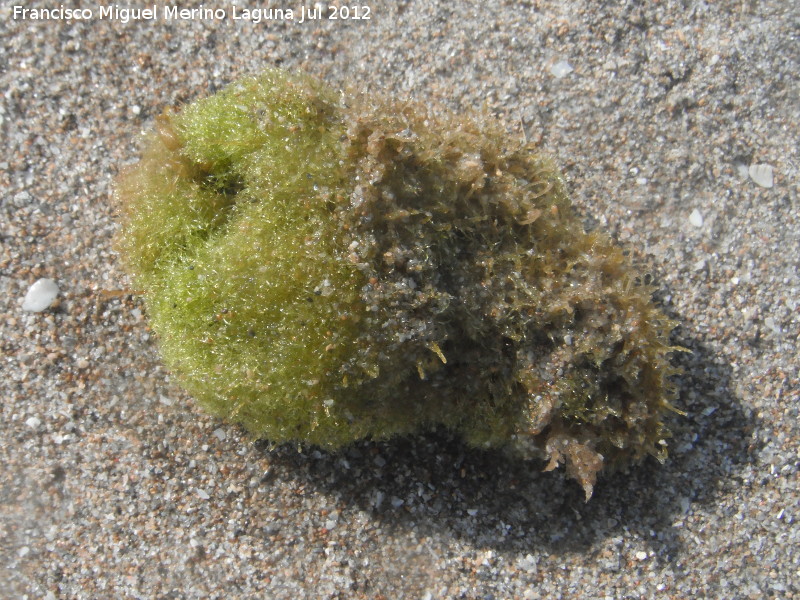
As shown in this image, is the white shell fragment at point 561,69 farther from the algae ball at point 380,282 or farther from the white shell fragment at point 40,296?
the white shell fragment at point 40,296

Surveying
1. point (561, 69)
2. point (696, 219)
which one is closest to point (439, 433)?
point (696, 219)

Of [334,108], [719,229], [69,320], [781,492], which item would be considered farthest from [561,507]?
[69,320]

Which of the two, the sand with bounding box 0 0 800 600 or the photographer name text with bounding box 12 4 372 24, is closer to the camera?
the sand with bounding box 0 0 800 600

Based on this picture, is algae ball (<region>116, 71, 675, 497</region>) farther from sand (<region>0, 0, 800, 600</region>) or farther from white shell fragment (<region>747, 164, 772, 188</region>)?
white shell fragment (<region>747, 164, 772, 188</region>)

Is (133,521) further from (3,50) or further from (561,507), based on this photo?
(3,50)

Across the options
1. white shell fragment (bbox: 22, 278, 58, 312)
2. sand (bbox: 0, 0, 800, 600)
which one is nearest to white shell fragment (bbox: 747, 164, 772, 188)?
sand (bbox: 0, 0, 800, 600)
